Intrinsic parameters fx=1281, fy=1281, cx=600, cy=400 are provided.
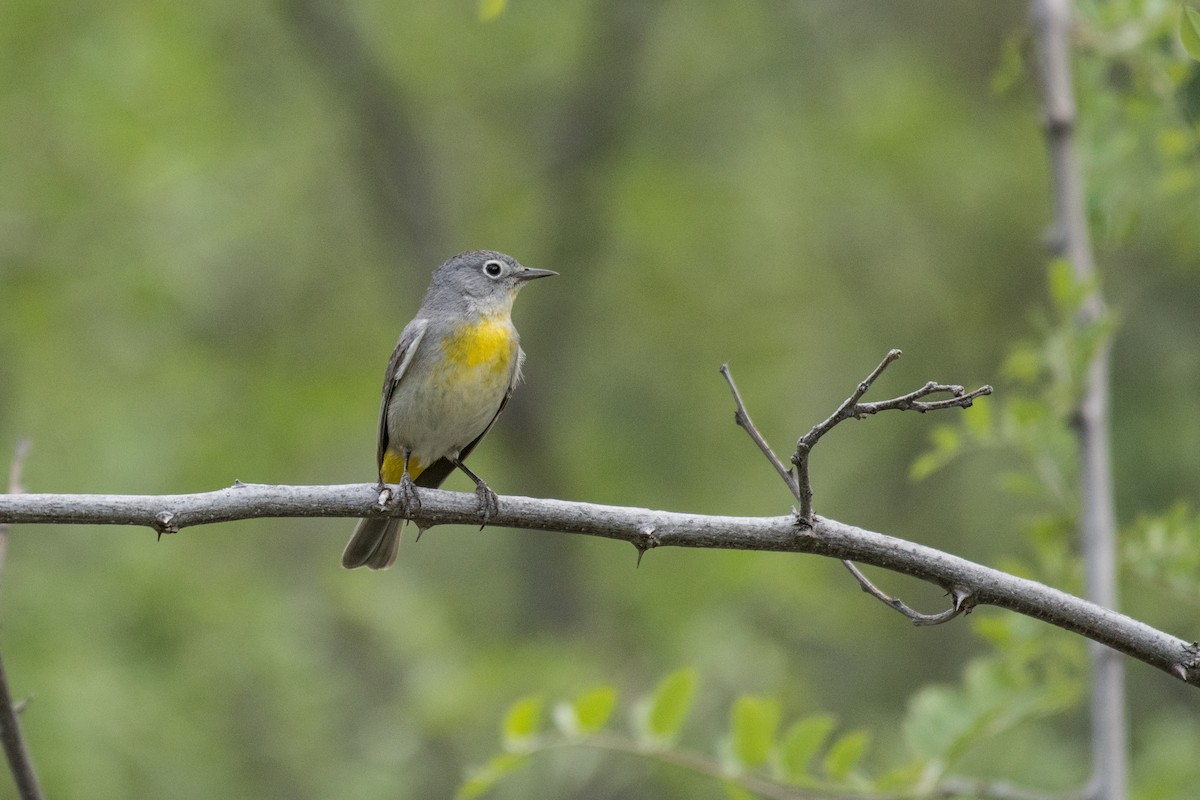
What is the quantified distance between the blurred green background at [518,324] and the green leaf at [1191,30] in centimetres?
516

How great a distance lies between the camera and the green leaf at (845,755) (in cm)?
416

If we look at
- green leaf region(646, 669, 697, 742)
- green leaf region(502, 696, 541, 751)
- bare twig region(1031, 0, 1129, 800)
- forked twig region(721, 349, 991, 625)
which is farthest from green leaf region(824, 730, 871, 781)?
forked twig region(721, 349, 991, 625)

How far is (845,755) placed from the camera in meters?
4.23

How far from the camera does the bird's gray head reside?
6618mm

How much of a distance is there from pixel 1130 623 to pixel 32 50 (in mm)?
9593

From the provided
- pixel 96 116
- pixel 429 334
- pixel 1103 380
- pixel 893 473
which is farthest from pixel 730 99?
pixel 1103 380

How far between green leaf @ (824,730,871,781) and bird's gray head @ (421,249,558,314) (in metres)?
3.09

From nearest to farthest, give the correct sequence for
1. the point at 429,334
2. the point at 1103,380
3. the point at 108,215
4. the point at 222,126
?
the point at 1103,380, the point at 429,334, the point at 108,215, the point at 222,126

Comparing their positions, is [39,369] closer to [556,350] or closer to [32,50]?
[32,50]

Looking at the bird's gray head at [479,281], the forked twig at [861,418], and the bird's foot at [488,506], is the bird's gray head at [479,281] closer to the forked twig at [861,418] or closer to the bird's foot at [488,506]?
the bird's foot at [488,506]

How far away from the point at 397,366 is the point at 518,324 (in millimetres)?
5644

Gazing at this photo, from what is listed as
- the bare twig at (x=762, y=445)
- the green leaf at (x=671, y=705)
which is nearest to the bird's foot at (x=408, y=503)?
the bare twig at (x=762, y=445)

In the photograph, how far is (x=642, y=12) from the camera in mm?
11516

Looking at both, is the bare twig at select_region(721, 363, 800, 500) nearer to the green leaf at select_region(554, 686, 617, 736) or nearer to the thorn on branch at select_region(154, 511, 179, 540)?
the thorn on branch at select_region(154, 511, 179, 540)
